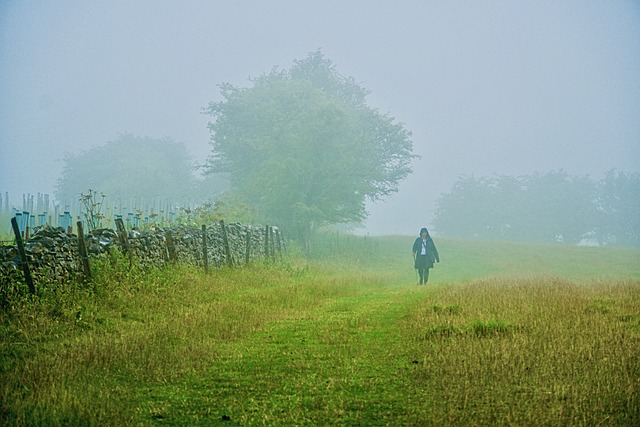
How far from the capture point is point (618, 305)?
12.2 meters

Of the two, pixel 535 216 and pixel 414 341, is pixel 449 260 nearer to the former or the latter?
pixel 414 341

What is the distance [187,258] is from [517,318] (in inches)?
429

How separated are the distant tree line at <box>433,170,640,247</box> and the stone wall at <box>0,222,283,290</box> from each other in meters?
65.1

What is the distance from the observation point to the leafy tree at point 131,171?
70438 mm

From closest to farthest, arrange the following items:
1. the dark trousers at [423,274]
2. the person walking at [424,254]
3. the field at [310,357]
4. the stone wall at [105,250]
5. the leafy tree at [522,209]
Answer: the field at [310,357] < the stone wall at [105,250] < the dark trousers at [423,274] < the person walking at [424,254] < the leafy tree at [522,209]

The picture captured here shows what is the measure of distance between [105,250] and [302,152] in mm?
22990

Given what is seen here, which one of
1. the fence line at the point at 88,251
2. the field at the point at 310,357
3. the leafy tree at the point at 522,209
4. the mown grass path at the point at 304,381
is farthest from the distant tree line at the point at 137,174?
the mown grass path at the point at 304,381

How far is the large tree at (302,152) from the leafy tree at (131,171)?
88.9ft

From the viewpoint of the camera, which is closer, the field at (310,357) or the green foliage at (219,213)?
the field at (310,357)

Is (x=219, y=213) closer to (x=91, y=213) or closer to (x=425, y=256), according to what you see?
(x=425, y=256)

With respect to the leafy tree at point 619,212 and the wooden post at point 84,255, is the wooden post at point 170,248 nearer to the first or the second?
the wooden post at point 84,255

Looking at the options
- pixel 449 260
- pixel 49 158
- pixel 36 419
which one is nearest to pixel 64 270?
pixel 36 419

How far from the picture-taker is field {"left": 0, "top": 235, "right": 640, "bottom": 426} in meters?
5.74

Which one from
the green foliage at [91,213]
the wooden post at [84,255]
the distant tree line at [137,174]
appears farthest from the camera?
the distant tree line at [137,174]
